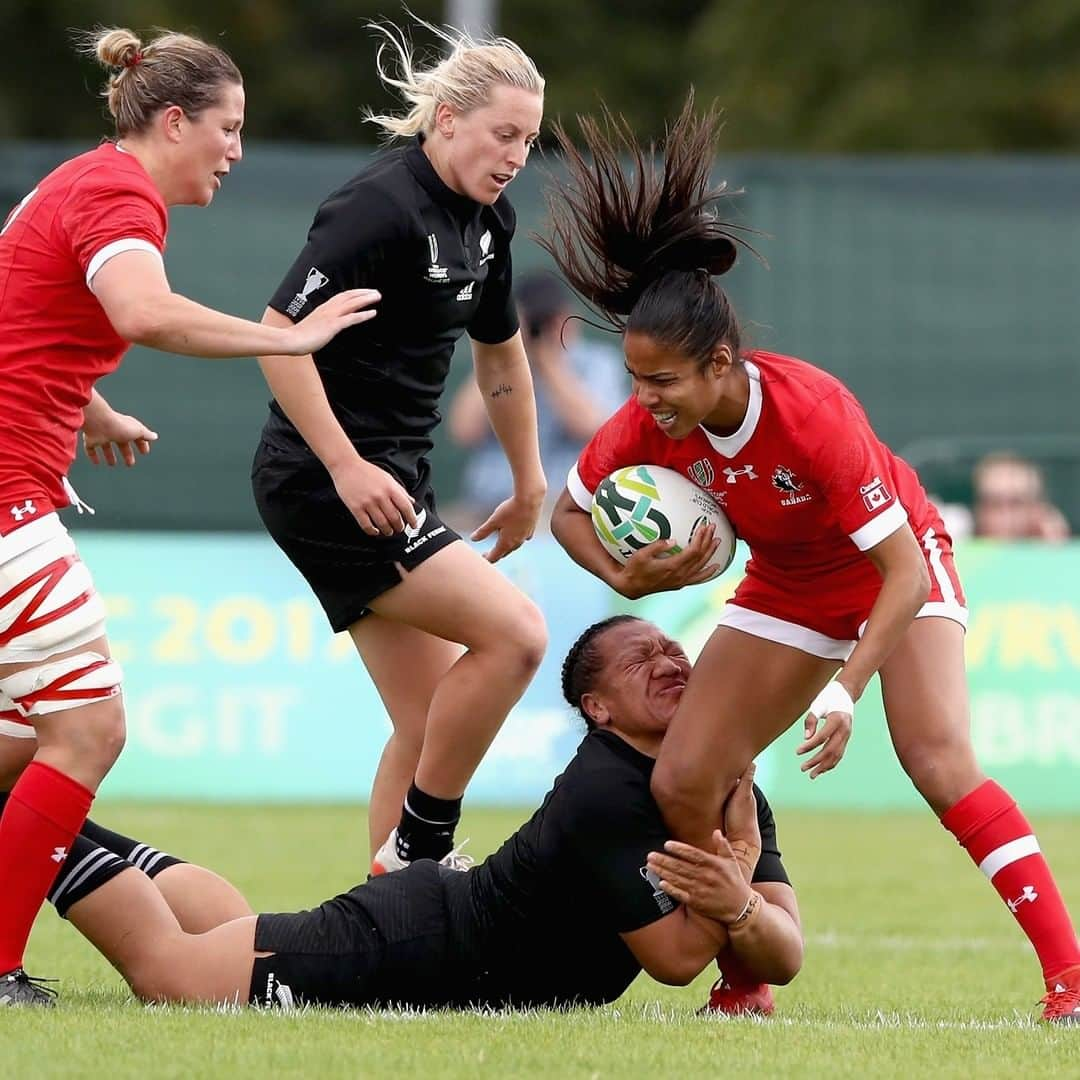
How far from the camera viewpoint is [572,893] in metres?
5.34

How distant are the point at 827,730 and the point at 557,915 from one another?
88 cm

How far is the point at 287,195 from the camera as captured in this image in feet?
46.7

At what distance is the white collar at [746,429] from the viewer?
5582 millimetres

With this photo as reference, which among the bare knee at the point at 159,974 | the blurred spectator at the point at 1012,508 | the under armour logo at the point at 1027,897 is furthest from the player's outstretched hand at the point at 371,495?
the blurred spectator at the point at 1012,508

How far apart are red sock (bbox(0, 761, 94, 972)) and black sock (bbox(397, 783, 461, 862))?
1.12 m

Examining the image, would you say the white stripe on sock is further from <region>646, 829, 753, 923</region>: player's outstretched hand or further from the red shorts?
<region>646, 829, 753, 923</region>: player's outstretched hand

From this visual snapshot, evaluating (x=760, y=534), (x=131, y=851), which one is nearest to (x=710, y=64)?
(x=760, y=534)

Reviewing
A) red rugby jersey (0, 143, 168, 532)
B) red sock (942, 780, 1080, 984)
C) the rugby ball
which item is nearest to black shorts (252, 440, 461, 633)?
the rugby ball

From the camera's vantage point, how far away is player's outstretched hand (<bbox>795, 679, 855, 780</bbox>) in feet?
16.4

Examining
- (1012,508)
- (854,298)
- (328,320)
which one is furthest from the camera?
(854,298)

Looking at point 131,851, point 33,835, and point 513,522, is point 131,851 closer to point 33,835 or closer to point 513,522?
point 33,835

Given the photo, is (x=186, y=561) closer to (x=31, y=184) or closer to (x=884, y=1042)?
(x=31, y=184)

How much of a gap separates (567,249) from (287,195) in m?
8.70

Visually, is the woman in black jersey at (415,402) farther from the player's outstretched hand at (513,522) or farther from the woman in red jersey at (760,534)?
the player's outstretched hand at (513,522)
